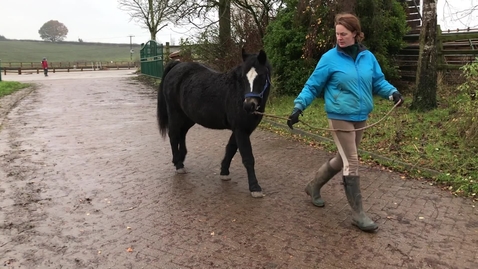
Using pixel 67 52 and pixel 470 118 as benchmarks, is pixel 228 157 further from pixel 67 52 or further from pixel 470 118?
pixel 67 52

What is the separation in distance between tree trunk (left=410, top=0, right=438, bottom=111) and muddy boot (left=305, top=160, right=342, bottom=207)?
4676 millimetres

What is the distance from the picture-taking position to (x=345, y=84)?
12.3ft

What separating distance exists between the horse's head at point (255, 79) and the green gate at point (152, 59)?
56.2 ft

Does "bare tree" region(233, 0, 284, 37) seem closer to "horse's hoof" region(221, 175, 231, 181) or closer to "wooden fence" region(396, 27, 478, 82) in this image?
"wooden fence" region(396, 27, 478, 82)

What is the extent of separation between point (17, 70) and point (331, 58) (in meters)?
52.6

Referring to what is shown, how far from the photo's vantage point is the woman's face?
366 centimetres

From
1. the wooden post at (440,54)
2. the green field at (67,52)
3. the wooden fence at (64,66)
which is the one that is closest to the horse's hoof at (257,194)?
the wooden post at (440,54)

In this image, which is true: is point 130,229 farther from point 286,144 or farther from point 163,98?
point 286,144

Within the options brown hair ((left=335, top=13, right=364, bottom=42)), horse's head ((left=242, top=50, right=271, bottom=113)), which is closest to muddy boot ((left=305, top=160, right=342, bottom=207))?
horse's head ((left=242, top=50, right=271, bottom=113))

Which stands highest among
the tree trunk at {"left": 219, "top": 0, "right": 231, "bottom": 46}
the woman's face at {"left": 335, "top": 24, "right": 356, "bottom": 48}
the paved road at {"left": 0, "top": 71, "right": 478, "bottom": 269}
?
the tree trunk at {"left": 219, "top": 0, "right": 231, "bottom": 46}

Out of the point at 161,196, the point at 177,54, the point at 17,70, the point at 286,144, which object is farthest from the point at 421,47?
the point at 17,70

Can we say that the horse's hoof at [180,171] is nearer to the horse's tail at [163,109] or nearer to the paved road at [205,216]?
the paved road at [205,216]

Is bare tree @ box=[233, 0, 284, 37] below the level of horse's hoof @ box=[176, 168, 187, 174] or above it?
above

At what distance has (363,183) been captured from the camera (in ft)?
17.2
